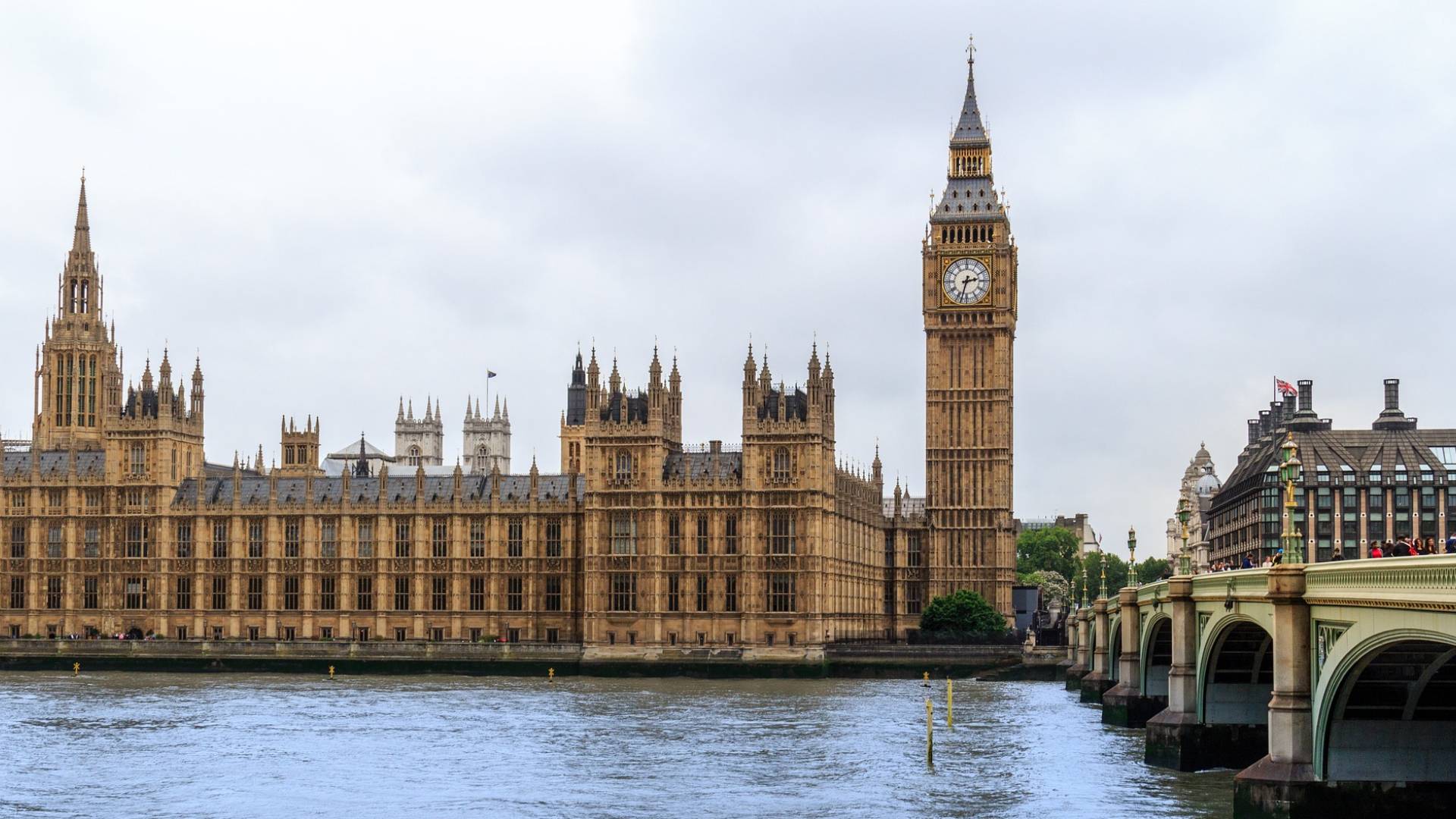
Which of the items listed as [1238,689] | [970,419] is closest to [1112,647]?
[1238,689]

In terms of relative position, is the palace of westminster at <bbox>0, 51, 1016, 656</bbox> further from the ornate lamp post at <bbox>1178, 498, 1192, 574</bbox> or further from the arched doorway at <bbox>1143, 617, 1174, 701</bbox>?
the ornate lamp post at <bbox>1178, 498, 1192, 574</bbox>

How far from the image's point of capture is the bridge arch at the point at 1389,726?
37.0m

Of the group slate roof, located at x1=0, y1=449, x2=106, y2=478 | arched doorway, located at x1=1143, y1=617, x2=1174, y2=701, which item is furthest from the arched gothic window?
arched doorway, located at x1=1143, y1=617, x2=1174, y2=701

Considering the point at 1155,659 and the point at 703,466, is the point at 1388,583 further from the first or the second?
the point at 703,466

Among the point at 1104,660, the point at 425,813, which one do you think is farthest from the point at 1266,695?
the point at 1104,660

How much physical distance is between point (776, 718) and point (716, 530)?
125 feet

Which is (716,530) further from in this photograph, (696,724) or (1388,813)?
(1388,813)

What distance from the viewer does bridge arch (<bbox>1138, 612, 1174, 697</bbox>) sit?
65381mm

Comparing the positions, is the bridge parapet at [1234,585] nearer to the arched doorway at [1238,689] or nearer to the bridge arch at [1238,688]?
the bridge arch at [1238,688]

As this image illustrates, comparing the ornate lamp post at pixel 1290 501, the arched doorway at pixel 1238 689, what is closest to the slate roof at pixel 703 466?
the arched doorway at pixel 1238 689

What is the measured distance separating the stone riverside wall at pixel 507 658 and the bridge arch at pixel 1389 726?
66646 mm

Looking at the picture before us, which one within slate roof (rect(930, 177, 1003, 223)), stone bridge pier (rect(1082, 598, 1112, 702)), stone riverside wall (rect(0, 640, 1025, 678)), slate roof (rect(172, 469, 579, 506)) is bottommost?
stone riverside wall (rect(0, 640, 1025, 678))

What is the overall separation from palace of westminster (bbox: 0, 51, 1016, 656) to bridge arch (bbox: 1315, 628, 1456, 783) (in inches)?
2839

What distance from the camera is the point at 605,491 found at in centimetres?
11356
